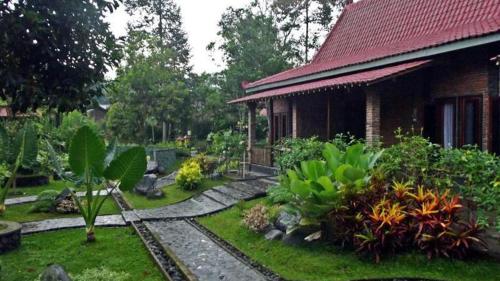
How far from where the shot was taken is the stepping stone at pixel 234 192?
12.3 metres

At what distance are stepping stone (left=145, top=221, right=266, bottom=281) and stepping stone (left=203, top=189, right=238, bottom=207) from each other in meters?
2.04

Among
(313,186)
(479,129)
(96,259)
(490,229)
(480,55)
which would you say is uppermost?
(480,55)

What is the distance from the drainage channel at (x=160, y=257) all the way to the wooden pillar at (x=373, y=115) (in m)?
6.02

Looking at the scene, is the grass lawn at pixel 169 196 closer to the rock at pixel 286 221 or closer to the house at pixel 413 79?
the house at pixel 413 79

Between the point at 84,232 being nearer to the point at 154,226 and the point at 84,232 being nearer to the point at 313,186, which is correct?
the point at 154,226

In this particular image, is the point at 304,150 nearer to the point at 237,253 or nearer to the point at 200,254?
the point at 237,253

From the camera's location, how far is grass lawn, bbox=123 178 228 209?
1281 centimetres

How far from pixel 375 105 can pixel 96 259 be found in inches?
298

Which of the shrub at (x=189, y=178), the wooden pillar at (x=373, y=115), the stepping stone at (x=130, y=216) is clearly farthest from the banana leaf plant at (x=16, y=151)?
the wooden pillar at (x=373, y=115)

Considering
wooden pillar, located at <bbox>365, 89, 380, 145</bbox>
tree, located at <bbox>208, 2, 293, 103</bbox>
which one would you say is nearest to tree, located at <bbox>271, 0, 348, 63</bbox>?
tree, located at <bbox>208, 2, 293, 103</bbox>

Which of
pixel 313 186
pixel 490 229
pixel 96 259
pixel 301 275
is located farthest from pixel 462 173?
pixel 96 259

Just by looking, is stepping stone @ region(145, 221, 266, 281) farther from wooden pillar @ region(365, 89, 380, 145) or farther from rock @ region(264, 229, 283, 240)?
wooden pillar @ region(365, 89, 380, 145)

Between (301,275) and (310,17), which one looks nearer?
(301,275)

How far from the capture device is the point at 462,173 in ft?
23.4
